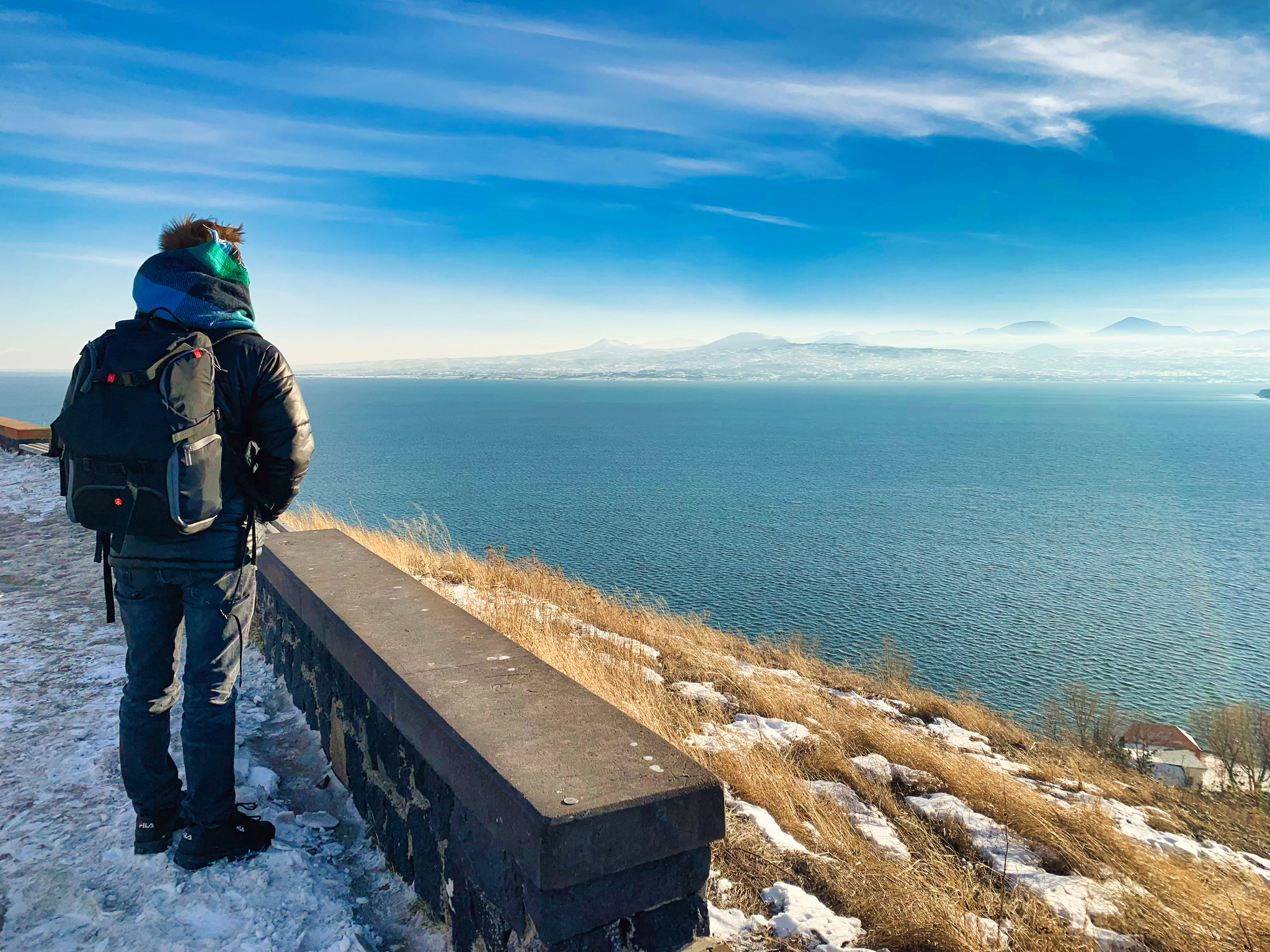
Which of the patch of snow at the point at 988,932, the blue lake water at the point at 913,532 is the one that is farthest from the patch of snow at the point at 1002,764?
the blue lake water at the point at 913,532

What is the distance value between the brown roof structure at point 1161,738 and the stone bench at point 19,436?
→ 1849cm

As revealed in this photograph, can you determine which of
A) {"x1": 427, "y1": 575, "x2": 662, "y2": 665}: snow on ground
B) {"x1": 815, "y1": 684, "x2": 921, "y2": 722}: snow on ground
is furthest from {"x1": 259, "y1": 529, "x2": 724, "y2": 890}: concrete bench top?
{"x1": 815, "y1": 684, "x2": 921, "y2": 722}: snow on ground

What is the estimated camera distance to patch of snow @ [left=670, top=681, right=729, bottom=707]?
6180 millimetres

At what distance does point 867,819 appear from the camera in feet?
13.7

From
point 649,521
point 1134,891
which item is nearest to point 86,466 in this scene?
point 1134,891

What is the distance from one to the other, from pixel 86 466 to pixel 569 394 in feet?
562

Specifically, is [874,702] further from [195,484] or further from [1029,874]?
[195,484]

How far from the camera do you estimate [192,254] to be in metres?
2.57

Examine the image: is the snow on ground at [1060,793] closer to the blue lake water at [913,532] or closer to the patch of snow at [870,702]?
the patch of snow at [870,702]

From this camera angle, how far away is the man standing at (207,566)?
2.51m

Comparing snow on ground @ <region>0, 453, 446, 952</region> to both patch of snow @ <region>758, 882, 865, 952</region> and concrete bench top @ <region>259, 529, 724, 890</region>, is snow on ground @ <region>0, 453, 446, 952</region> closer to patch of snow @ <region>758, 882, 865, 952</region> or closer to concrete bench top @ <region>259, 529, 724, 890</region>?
concrete bench top @ <region>259, 529, 724, 890</region>

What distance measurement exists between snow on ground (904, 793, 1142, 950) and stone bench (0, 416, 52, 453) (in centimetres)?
1608

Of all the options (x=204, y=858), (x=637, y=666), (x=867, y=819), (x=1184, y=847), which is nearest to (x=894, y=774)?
(x=867, y=819)

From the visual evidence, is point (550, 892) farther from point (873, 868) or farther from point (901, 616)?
point (901, 616)
